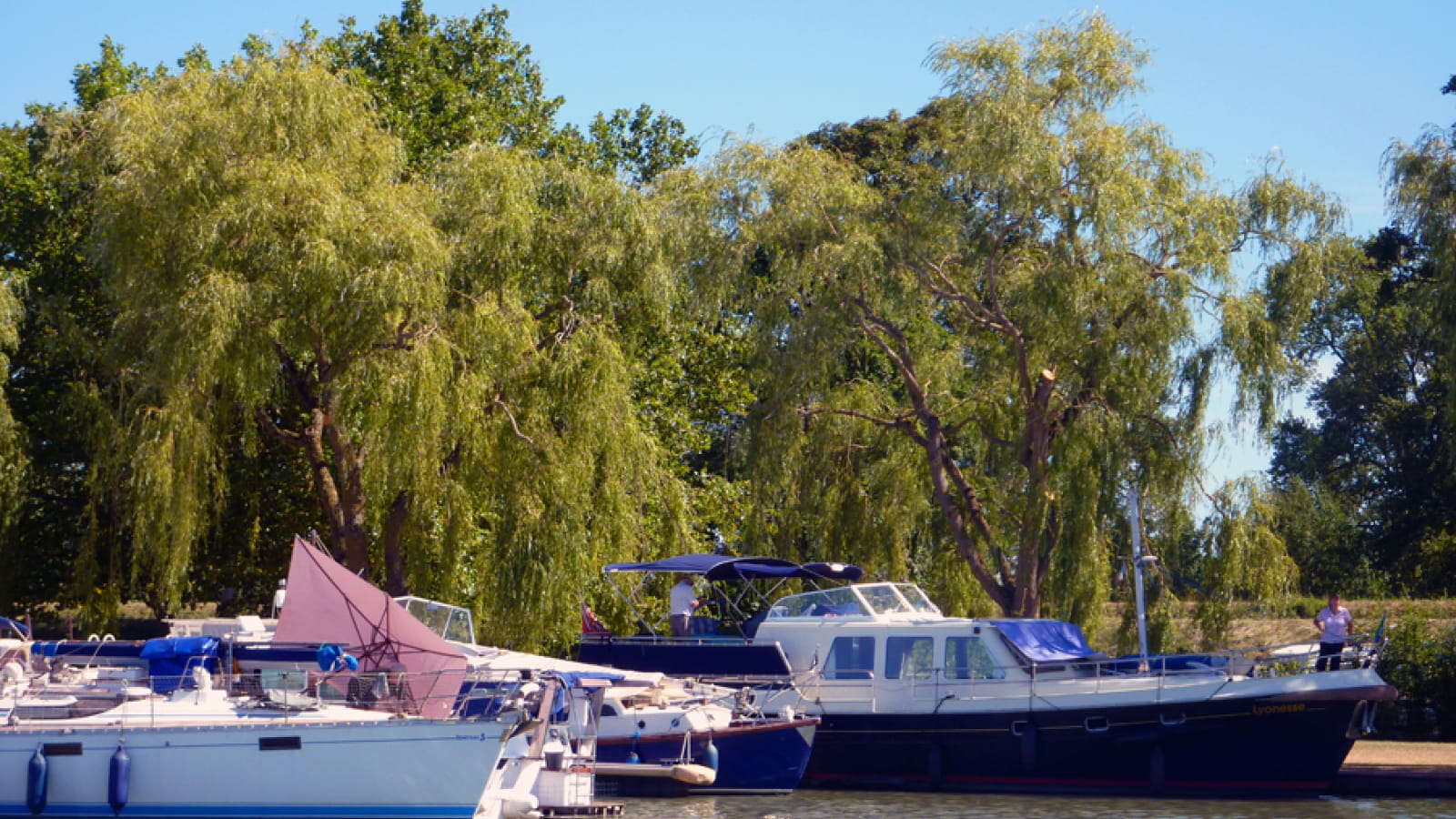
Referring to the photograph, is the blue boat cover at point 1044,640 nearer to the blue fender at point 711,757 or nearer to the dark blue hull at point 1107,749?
the dark blue hull at point 1107,749

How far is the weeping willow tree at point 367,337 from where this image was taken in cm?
2411

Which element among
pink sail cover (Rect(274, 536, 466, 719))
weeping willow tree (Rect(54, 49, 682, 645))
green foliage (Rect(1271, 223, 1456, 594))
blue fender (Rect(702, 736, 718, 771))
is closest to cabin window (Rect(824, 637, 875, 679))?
blue fender (Rect(702, 736, 718, 771))

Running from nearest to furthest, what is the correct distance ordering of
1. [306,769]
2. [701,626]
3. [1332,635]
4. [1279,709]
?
[306,769] → [1279,709] → [1332,635] → [701,626]

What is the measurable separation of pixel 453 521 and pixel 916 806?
920 cm

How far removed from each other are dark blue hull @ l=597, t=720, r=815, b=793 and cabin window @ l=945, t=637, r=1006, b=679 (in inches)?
122

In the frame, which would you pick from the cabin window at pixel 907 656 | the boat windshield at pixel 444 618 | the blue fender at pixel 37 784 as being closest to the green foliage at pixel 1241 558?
the cabin window at pixel 907 656

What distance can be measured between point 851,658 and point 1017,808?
14.6 feet

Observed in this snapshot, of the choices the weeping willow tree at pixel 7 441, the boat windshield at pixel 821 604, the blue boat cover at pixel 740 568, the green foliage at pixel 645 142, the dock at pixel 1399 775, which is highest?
the green foliage at pixel 645 142

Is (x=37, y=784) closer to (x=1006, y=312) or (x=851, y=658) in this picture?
(x=851, y=658)

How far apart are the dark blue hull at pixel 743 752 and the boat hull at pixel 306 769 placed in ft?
20.7

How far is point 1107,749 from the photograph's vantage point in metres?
22.7

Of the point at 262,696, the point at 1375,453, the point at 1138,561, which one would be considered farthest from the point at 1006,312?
the point at 1375,453

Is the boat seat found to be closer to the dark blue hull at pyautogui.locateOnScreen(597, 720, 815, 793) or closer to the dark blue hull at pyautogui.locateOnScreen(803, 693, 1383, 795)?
the dark blue hull at pyautogui.locateOnScreen(803, 693, 1383, 795)

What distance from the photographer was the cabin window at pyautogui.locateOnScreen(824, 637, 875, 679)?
2455 centimetres
